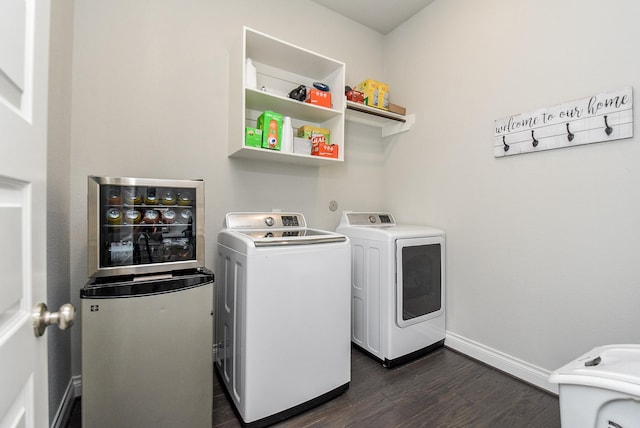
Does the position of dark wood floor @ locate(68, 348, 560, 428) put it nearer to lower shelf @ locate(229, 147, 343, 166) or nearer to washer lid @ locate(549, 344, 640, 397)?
washer lid @ locate(549, 344, 640, 397)

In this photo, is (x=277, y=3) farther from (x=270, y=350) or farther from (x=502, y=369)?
(x=502, y=369)

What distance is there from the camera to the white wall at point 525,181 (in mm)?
1548

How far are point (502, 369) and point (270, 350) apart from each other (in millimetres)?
1672

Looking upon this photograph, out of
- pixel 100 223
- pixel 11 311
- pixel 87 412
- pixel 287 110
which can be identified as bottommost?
pixel 87 412

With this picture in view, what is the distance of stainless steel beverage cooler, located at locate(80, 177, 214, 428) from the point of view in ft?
3.79

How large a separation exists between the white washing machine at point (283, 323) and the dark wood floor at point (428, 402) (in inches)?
3.5

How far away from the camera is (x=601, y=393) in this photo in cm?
87

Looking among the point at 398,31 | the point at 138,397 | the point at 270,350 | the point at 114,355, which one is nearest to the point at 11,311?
the point at 114,355

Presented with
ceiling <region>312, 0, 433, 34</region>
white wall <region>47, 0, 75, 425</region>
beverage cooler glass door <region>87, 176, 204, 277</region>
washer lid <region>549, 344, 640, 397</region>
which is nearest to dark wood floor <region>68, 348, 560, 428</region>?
white wall <region>47, 0, 75, 425</region>

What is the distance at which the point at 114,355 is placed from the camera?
1.17 metres

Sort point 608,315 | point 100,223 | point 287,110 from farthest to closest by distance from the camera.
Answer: point 287,110
point 608,315
point 100,223

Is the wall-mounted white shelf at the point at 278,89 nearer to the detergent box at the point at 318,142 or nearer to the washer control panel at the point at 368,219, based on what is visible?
the detergent box at the point at 318,142

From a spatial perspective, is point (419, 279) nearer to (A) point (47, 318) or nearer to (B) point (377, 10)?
(A) point (47, 318)

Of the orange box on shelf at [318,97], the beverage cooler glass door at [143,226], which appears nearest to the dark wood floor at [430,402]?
the beverage cooler glass door at [143,226]
